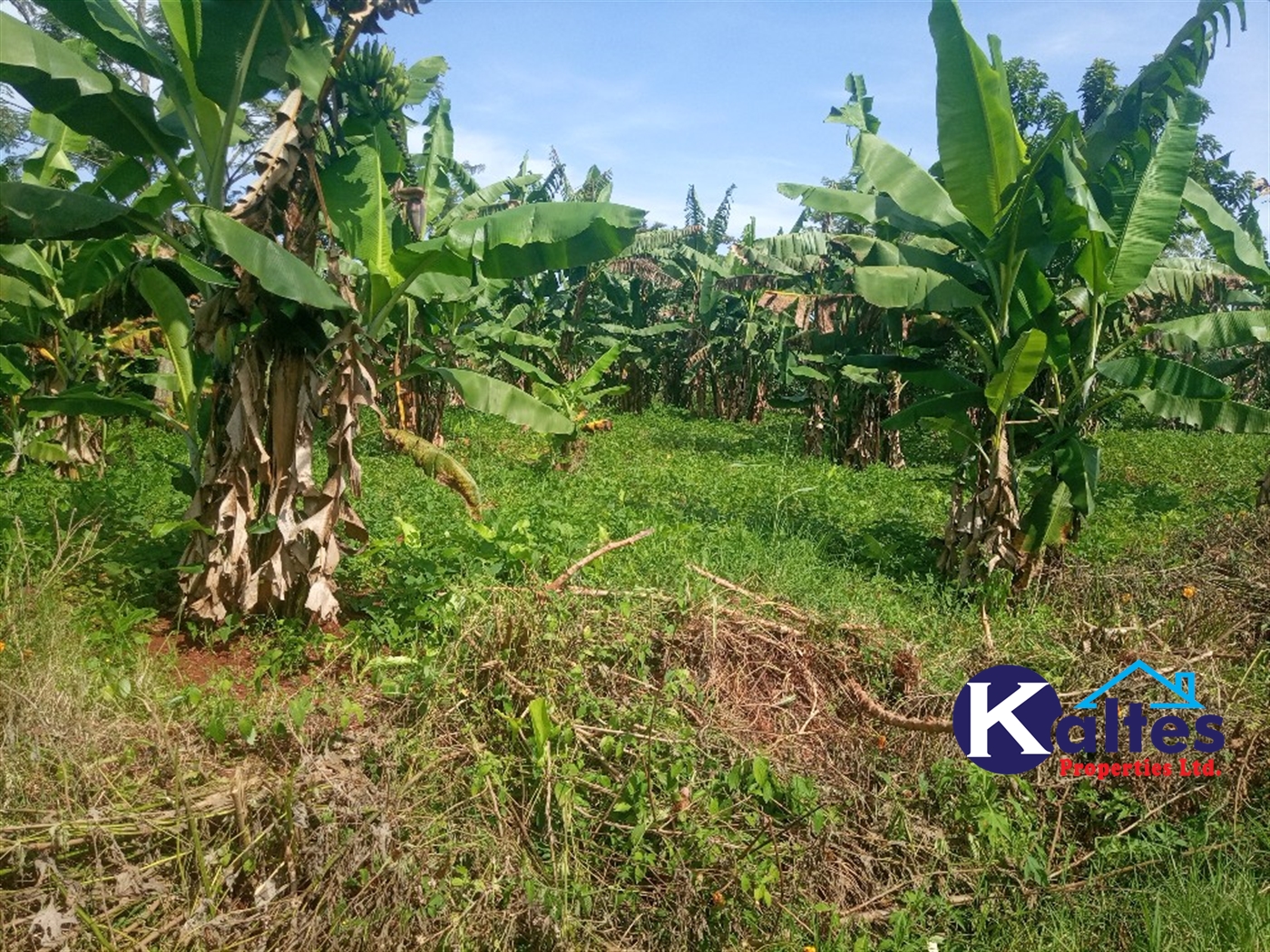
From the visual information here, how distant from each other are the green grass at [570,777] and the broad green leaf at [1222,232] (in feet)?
8.50

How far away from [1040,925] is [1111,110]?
5534 mm

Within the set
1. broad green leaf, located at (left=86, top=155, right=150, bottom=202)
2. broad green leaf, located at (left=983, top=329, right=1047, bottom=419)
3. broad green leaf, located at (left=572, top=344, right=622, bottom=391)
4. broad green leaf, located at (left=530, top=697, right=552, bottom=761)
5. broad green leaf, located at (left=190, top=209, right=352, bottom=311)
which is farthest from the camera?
broad green leaf, located at (left=572, top=344, right=622, bottom=391)

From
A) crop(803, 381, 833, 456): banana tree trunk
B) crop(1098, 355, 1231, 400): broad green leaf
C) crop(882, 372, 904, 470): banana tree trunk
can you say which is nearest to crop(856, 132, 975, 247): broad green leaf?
crop(1098, 355, 1231, 400): broad green leaf

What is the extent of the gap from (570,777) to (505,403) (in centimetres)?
266

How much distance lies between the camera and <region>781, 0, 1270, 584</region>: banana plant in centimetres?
578

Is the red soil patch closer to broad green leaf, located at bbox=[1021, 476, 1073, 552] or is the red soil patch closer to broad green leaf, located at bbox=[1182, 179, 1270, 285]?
broad green leaf, located at bbox=[1021, 476, 1073, 552]

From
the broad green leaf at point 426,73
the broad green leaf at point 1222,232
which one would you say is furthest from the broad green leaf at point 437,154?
the broad green leaf at point 1222,232

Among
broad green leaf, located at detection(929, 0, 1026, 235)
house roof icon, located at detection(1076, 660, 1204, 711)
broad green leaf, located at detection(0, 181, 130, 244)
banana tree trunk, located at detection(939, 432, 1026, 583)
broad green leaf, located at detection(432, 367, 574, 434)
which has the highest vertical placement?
broad green leaf, located at detection(929, 0, 1026, 235)

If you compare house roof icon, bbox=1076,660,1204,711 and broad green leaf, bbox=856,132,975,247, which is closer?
house roof icon, bbox=1076,660,1204,711

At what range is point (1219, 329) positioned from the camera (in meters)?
6.47

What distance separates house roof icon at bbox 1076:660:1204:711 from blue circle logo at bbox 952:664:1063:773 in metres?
0.14

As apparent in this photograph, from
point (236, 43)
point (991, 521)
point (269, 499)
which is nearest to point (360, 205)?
point (236, 43)

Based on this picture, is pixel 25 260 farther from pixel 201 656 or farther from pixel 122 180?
pixel 201 656

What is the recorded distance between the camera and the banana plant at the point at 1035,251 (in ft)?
19.0
